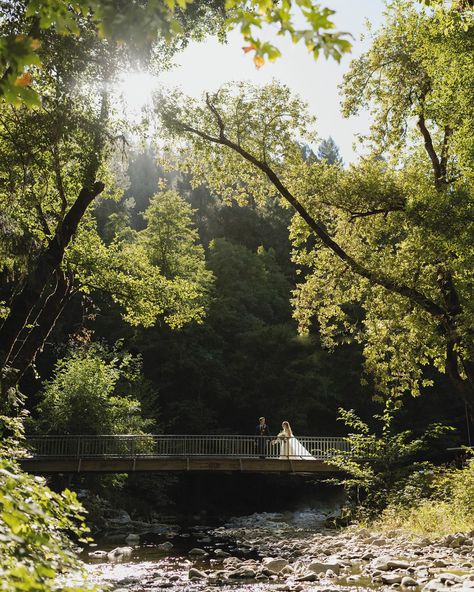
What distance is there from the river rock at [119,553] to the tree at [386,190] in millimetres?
7104

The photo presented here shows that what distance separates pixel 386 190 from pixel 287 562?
27.3ft

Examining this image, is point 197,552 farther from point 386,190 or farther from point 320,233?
point 386,190

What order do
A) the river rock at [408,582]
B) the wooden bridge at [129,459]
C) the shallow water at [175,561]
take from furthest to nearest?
1. the wooden bridge at [129,459]
2. the shallow water at [175,561]
3. the river rock at [408,582]

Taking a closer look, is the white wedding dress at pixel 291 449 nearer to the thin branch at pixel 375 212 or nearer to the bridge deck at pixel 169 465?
the bridge deck at pixel 169 465

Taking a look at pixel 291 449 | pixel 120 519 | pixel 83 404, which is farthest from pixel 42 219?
pixel 120 519

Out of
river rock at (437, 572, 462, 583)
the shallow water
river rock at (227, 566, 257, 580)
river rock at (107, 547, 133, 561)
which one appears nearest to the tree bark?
the shallow water

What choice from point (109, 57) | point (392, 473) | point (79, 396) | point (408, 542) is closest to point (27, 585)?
point (109, 57)

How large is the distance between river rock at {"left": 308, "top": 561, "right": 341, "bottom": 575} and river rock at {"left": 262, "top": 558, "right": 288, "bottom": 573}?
39.6 inches

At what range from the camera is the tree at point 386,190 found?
42.3 ft

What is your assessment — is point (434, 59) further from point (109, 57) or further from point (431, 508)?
point (431, 508)

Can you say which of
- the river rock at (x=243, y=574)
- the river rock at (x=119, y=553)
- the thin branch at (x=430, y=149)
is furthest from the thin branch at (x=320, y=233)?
the river rock at (x=119, y=553)

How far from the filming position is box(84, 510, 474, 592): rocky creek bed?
33.4ft

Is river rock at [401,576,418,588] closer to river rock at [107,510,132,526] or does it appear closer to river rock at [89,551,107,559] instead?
river rock at [89,551,107,559]

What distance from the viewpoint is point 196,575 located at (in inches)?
483
